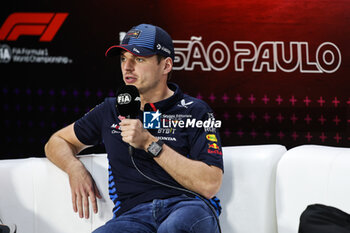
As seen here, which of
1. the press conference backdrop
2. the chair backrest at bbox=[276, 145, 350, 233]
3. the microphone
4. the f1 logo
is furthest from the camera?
the f1 logo

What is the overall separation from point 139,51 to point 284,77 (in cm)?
216

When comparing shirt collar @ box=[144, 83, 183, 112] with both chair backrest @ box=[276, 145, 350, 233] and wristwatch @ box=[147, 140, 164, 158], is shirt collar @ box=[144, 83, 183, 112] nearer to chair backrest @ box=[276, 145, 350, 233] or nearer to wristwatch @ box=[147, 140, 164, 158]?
wristwatch @ box=[147, 140, 164, 158]

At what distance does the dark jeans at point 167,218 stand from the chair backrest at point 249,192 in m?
0.22

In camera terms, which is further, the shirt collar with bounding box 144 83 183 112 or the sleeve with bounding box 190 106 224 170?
the shirt collar with bounding box 144 83 183 112

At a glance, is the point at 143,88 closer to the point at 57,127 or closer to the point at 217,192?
the point at 217,192

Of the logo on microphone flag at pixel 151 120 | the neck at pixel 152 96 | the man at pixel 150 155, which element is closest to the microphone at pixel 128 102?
the man at pixel 150 155

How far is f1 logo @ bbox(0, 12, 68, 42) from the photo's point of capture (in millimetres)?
4375

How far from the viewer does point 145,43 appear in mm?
2416

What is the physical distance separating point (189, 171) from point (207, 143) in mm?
161

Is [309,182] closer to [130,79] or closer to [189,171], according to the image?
[189,171]

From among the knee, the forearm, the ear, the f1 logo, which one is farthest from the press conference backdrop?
the knee

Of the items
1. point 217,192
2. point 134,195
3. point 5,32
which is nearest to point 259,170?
point 217,192

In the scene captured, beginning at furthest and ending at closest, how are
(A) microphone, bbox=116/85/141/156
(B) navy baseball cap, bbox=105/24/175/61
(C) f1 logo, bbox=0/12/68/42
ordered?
(C) f1 logo, bbox=0/12/68/42 < (B) navy baseball cap, bbox=105/24/175/61 < (A) microphone, bbox=116/85/141/156

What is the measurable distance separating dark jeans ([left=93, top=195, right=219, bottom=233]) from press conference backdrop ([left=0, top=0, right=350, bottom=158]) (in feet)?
7.24
